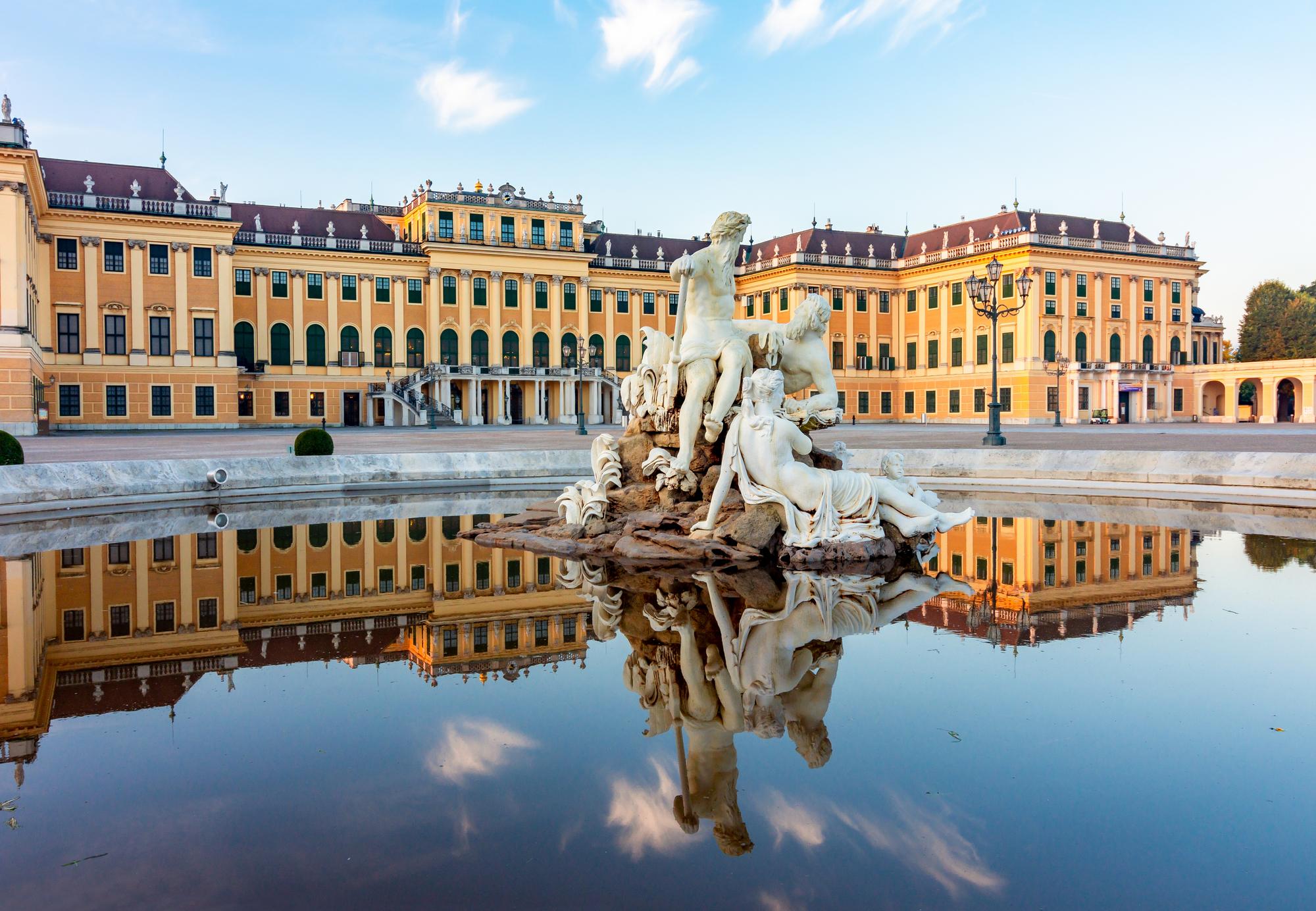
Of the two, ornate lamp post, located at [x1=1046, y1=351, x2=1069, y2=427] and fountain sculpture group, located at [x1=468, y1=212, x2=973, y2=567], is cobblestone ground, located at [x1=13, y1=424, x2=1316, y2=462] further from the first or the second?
ornate lamp post, located at [x1=1046, y1=351, x2=1069, y2=427]

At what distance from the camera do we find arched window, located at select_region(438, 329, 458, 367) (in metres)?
59.8

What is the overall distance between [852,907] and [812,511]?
19.2 ft

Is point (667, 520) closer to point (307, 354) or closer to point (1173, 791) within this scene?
point (1173, 791)

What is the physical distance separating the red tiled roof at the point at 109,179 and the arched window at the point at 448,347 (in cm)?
1580

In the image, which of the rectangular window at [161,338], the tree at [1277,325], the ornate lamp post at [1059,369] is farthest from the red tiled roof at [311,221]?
the tree at [1277,325]

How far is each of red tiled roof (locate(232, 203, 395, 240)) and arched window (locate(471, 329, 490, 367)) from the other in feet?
26.3

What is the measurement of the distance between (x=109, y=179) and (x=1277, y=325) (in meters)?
79.1

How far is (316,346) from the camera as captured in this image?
5722cm

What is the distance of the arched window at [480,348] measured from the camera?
60.8 metres

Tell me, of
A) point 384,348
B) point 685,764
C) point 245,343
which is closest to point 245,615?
point 685,764

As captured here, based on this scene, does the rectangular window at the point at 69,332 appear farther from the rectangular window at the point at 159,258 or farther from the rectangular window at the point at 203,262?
the rectangular window at the point at 203,262

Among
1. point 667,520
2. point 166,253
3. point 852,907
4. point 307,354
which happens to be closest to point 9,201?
point 166,253

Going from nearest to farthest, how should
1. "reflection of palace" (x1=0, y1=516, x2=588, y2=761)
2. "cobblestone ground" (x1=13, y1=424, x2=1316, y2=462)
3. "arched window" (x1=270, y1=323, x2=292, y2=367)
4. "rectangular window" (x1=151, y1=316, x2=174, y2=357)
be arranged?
"reflection of palace" (x1=0, y1=516, x2=588, y2=761), "cobblestone ground" (x1=13, y1=424, x2=1316, y2=462), "rectangular window" (x1=151, y1=316, x2=174, y2=357), "arched window" (x1=270, y1=323, x2=292, y2=367)

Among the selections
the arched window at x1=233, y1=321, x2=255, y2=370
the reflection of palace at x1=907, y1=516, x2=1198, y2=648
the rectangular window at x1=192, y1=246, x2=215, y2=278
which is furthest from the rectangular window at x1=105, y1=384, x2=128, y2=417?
the reflection of palace at x1=907, y1=516, x2=1198, y2=648
